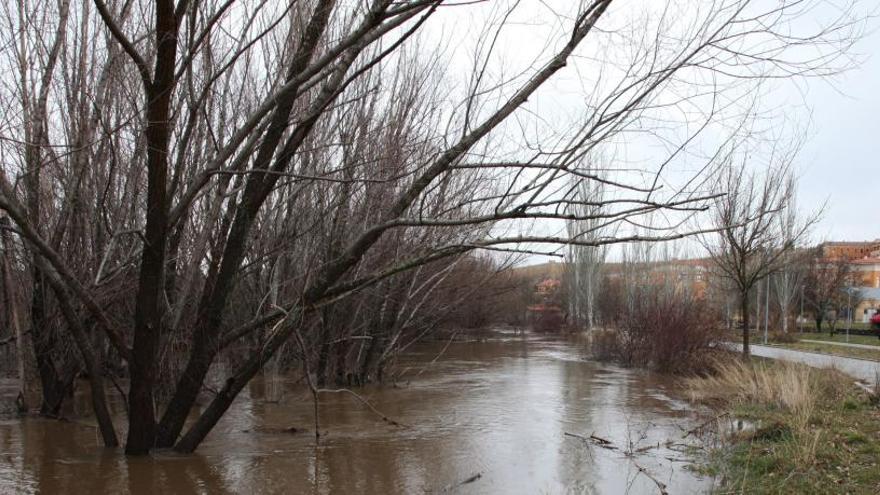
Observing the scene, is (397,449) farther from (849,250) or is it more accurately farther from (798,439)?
(849,250)

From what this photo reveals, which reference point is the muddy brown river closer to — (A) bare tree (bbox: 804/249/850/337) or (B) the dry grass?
(B) the dry grass

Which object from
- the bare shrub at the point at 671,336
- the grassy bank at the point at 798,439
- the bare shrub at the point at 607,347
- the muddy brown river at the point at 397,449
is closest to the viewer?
the grassy bank at the point at 798,439

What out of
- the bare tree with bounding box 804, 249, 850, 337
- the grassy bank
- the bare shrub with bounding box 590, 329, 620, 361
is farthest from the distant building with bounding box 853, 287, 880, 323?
the grassy bank

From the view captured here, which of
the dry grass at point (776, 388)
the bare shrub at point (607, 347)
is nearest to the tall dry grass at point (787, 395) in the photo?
the dry grass at point (776, 388)

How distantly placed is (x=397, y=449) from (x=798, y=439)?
4232 millimetres

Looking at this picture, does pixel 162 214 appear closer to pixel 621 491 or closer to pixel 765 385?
pixel 621 491

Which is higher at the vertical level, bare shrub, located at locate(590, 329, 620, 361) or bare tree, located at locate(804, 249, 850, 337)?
bare tree, located at locate(804, 249, 850, 337)

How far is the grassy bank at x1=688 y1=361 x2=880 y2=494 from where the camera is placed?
5.86 m

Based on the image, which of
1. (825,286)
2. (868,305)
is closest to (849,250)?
(868,305)

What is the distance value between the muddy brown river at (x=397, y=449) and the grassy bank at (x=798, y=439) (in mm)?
525

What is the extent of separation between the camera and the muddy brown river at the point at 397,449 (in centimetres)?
644

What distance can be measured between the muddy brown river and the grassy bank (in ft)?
1.72

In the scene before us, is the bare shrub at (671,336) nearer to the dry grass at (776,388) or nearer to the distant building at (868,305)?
the dry grass at (776,388)

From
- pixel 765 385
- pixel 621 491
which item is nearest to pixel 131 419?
pixel 621 491
